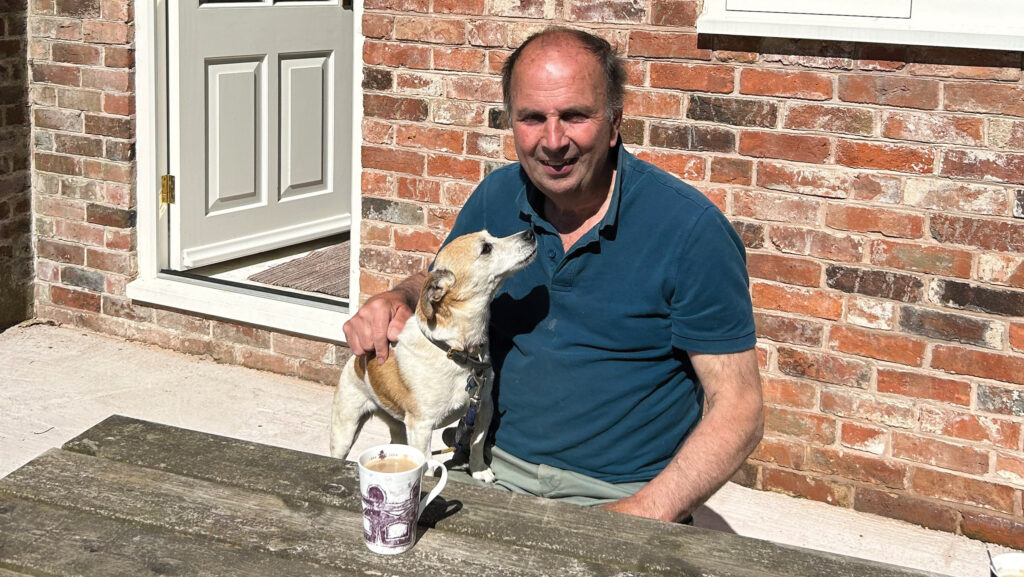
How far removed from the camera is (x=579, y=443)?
2584mm

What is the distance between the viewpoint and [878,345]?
3.86 metres

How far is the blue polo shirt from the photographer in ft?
7.97

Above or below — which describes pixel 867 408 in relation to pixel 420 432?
below

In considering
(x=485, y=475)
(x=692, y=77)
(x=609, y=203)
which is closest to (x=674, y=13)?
(x=692, y=77)

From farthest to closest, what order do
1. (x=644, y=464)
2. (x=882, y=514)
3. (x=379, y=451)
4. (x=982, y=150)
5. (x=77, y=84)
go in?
(x=77, y=84) → (x=882, y=514) → (x=982, y=150) → (x=644, y=464) → (x=379, y=451)

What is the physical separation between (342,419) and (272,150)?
3139 mm

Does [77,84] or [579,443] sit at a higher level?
[77,84]

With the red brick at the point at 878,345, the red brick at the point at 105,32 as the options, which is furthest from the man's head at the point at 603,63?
the red brick at the point at 105,32

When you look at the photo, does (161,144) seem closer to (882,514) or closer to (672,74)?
(672,74)

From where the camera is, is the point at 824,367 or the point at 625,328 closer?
the point at 625,328

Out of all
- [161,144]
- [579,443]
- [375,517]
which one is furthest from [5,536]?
[161,144]

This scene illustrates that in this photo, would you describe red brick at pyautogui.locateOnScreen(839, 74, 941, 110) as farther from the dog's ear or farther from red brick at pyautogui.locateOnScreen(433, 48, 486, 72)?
the dog's ear

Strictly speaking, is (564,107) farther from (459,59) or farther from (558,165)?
(459,59)

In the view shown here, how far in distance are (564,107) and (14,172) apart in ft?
12.7
